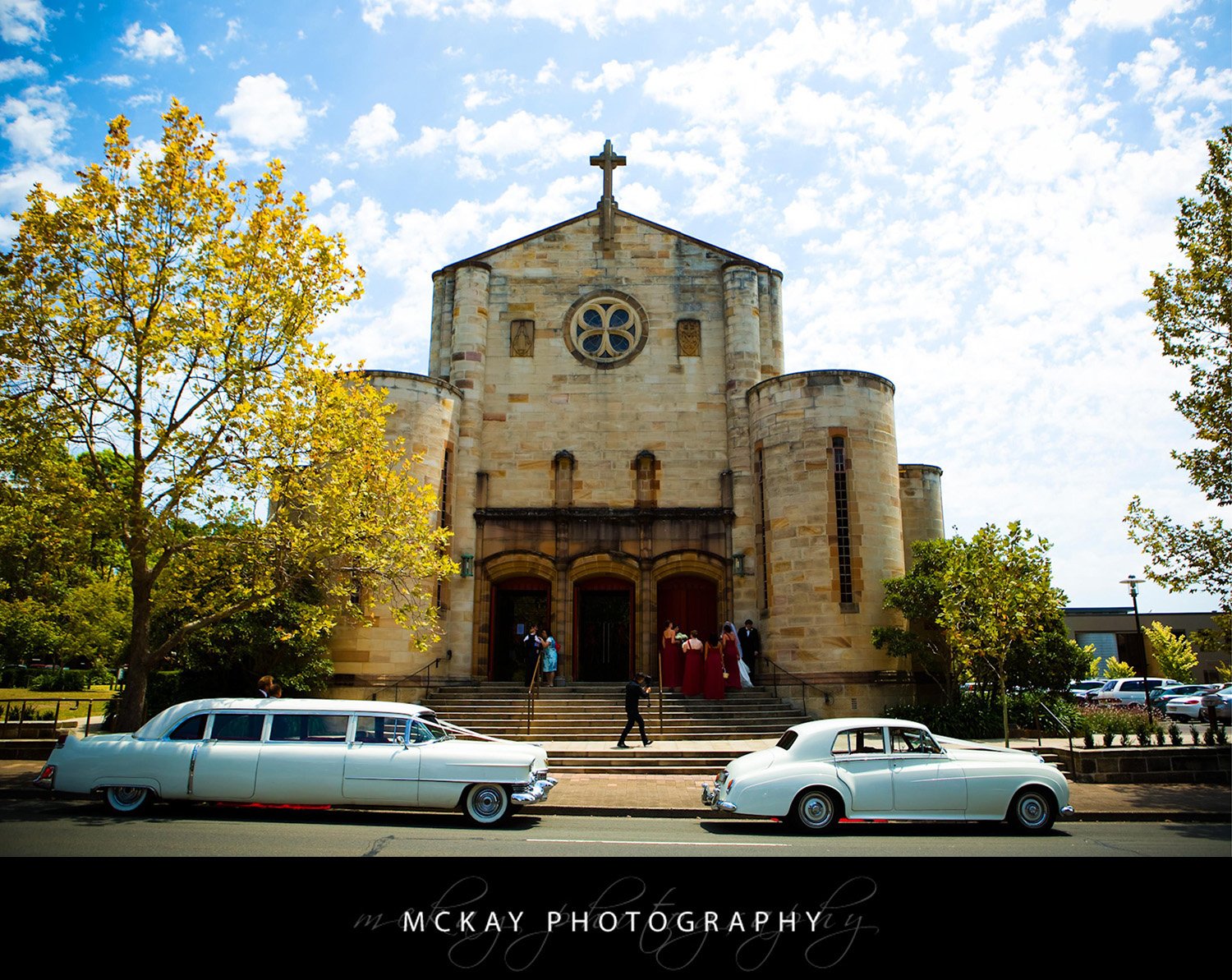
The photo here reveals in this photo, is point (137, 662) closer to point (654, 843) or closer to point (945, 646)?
point (654, 843)

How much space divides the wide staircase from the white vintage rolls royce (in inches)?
209

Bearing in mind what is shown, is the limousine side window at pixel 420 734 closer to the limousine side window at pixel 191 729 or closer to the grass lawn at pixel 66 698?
the limousine side window at pixel 191 729

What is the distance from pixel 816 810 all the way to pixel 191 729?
310 inches

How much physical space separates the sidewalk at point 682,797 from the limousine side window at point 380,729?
7.78 ft

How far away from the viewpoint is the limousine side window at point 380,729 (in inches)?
418

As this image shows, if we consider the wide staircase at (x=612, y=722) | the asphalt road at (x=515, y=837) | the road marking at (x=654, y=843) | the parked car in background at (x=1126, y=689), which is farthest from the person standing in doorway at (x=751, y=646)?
the parked car in background at (x=1126, y=689)

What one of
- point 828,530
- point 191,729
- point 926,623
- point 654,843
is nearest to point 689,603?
point 828,530

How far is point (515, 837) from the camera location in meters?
9.47

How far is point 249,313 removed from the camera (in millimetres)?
13875

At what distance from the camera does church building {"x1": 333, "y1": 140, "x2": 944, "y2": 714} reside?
22.2 metres

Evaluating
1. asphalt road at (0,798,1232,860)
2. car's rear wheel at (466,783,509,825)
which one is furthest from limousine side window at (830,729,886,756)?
car's rear wheel at (466,783,509,825)

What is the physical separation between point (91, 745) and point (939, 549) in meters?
18.4
